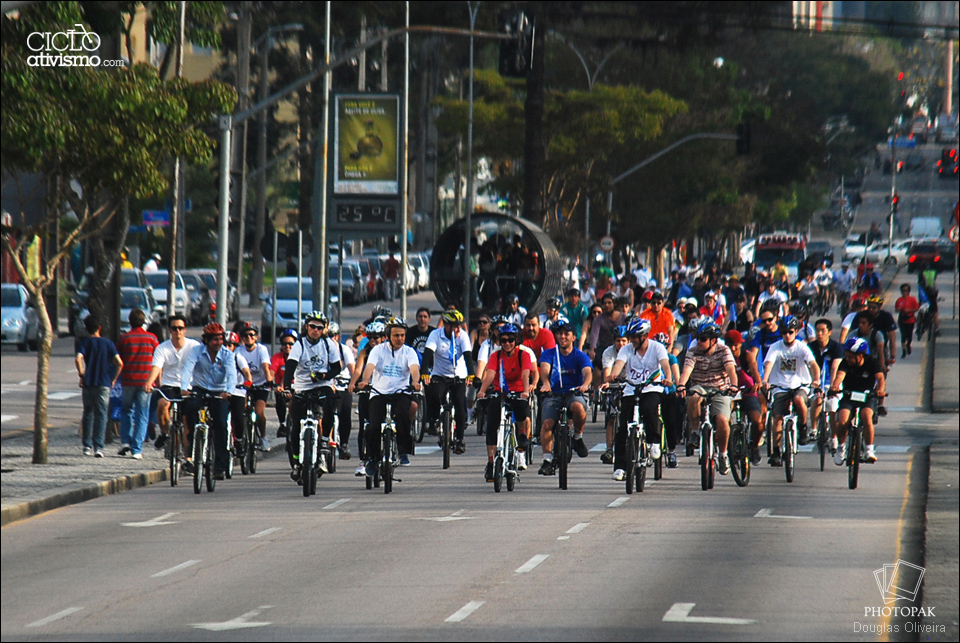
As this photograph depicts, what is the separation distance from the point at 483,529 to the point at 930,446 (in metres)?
9.95

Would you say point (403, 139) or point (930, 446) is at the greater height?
point (403, 139)

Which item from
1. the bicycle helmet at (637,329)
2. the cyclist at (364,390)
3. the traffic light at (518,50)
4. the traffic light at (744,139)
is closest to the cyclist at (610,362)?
the bicycle helmet at (637,329)

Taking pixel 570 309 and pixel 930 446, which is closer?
pixel 930 446

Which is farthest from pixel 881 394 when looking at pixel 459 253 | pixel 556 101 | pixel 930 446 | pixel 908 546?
pixel 556 101

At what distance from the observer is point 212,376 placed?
17859 mm

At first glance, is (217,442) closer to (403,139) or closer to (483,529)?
(483,529)

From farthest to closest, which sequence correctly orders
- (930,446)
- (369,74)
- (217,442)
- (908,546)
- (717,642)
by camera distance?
(369,74)
(930,446)
(217,442)
(908,546)
(717,642)

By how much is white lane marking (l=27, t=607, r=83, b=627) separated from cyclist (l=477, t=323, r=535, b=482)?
726cm

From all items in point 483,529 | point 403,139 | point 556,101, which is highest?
point 556,101

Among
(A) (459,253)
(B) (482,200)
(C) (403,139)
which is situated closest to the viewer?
(C) (403,139)

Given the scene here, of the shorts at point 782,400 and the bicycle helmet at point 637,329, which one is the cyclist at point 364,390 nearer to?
the bicycle helmet at point 637,329

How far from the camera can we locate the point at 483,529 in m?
14.4

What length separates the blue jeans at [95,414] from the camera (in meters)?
20.1

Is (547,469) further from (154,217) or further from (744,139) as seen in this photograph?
(744,139)
